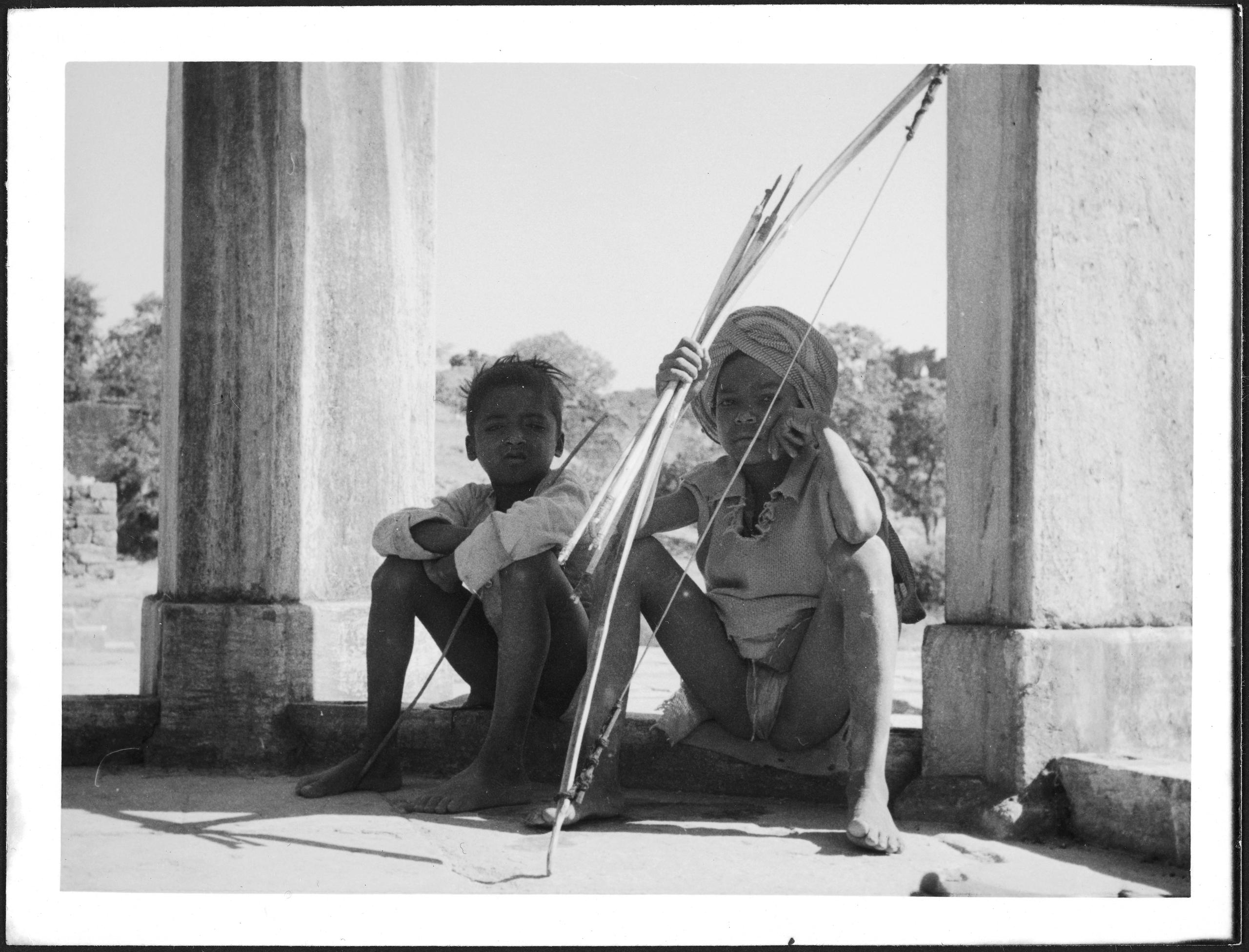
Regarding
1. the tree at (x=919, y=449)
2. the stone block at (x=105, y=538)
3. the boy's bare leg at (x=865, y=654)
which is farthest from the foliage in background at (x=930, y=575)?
the boy's bare leg at (x=865, y=654)

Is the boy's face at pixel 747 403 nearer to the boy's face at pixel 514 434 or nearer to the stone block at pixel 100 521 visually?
the boy's face at pixel 514 434

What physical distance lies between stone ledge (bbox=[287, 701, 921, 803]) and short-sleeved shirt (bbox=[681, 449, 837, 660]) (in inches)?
15.8

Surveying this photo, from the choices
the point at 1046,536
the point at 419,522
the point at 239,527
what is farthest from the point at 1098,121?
the point at 239,527

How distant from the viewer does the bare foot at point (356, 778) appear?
297 cm

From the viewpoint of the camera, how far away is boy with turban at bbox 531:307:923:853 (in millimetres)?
2541

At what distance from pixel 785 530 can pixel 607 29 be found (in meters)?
1.14

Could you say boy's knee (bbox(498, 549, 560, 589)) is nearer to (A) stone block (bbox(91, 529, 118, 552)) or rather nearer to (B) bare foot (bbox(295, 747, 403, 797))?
(B) bare foot (bbox(295, 747, 403, 797))

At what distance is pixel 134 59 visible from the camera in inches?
105

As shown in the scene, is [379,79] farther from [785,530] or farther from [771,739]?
[771,739]

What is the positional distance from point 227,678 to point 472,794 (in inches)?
38.3

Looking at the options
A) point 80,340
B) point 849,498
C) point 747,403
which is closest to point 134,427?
point 80,340

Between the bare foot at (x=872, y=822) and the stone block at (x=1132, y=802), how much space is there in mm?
408

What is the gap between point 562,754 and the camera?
10.3 feet

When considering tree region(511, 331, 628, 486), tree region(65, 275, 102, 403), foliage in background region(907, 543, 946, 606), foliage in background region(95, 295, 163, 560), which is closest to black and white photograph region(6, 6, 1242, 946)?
tree region(511, 331, 628, 486)
